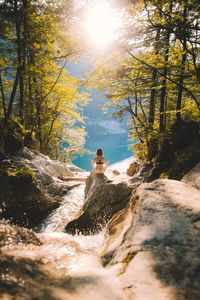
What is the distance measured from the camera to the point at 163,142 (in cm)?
1184

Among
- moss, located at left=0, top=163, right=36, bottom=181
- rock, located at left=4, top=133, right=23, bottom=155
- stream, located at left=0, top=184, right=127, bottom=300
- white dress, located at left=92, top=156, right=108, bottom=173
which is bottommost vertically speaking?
stream, located at left=0, top=184, right=127, bottom=300

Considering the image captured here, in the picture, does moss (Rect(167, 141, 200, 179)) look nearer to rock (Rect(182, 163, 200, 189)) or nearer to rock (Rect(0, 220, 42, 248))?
rock (Rect(182, 163, 200, 189))

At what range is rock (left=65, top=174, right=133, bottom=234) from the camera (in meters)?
10.1

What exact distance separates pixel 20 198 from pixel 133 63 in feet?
26.8

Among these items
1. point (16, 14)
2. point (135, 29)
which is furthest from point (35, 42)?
point (135, 29)

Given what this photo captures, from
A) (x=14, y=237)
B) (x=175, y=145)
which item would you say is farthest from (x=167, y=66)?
(x=14, y=237)

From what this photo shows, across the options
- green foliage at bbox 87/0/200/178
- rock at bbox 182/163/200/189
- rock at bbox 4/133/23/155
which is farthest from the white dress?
rock at bbox 4/133/23/155

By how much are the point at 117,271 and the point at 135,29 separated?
23.0ft

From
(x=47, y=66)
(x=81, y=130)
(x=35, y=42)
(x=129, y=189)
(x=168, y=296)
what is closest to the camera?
(x=168, y=296)

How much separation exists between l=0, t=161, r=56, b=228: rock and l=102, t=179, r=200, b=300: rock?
243 inches

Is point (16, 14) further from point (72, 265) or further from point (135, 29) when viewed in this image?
point (72, 265)

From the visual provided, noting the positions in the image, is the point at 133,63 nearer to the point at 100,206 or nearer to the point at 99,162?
the point at 99,162

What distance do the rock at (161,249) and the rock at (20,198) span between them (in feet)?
20.3

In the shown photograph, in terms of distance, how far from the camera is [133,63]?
10.5 meters
